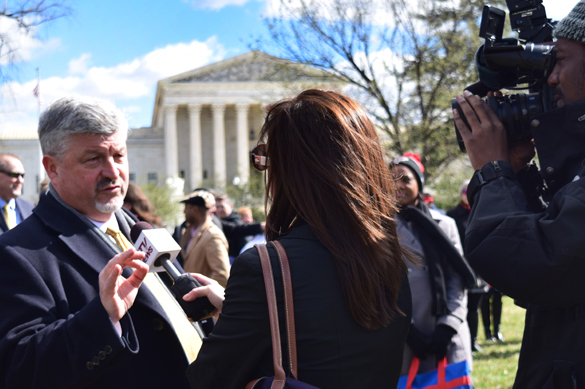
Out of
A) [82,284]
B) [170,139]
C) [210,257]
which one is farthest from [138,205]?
[170,139]

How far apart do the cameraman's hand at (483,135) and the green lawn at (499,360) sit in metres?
4.66

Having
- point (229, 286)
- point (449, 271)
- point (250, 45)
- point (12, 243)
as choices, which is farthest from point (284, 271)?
point (250, 45)

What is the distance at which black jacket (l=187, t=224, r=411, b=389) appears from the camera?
1.45 metres

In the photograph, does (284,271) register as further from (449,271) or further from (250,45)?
(250,45)

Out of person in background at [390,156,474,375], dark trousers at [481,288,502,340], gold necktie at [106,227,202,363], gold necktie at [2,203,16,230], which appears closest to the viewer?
gold necktie at [106,227,202,363]

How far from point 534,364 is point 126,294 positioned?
1.40m

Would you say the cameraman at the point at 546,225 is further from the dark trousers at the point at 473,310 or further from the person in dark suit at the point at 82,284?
the dark trousers at the point at 473,310

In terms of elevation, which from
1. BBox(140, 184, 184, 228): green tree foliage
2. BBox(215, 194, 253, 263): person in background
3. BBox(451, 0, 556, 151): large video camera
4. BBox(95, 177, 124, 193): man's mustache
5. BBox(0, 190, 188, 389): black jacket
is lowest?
BBox(140, 184, 184, 228): green tree foliage

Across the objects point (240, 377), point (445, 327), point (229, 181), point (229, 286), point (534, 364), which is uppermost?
point (229, 286)

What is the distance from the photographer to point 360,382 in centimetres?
155

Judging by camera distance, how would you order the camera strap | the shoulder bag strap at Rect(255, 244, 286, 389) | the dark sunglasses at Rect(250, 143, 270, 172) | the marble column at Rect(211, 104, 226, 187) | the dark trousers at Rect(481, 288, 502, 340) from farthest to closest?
the marble column at Rect(211, 104, 226, 187) → the dark trousers at Rect(481, 288, 502, 340) → the camera strap → the dark sunglasses at Rect(250, 143, 270, 172) → the shoulder bag strap at Rect(255, 244, 286, 389)

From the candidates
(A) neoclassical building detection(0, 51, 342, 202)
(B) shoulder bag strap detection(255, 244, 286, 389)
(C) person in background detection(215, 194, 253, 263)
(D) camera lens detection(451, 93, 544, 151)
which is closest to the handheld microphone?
(B) shoulder bag strap detection(255, 244, 286, 389)

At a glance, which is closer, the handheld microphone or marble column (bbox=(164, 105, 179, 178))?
the handheld microphone

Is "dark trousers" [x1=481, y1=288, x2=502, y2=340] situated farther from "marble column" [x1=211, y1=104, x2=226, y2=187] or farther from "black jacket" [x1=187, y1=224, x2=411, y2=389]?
"marble column" [x1=211, y1=104, x2=226, y2=187]
